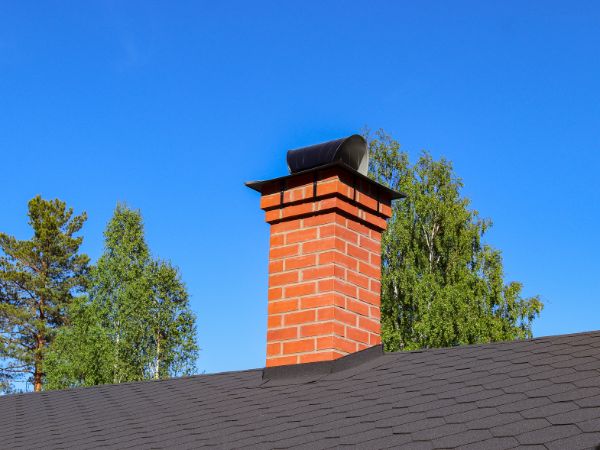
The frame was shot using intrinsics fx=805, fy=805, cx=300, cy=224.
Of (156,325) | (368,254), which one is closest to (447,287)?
(156,325)

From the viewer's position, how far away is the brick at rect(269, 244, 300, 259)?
6246mm

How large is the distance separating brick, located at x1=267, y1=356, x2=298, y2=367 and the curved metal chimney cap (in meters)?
1.48

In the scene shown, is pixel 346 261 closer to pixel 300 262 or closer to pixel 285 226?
pixel 300 262

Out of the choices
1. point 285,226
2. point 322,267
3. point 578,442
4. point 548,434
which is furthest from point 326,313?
point 578,442

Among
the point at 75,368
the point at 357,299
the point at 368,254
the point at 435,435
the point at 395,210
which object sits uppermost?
the point at 395,210

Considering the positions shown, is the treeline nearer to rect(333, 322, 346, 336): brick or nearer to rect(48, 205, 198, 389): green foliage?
rect(48, 205, 198, 389): green foliage

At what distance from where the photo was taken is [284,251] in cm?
631

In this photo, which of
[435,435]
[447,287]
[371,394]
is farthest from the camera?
[447,287]

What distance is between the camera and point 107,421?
5.93m

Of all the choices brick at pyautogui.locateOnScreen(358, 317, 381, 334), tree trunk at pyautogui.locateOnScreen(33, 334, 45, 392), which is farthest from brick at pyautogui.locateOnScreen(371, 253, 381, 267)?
tree trunk at pyautogui.locateOnScreen(33, 334, 45, 392)

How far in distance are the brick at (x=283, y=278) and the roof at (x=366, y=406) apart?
66cm

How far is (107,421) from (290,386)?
1384 mm

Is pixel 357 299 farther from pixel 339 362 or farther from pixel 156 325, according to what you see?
pixel 156 325

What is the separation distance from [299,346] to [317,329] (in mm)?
203
